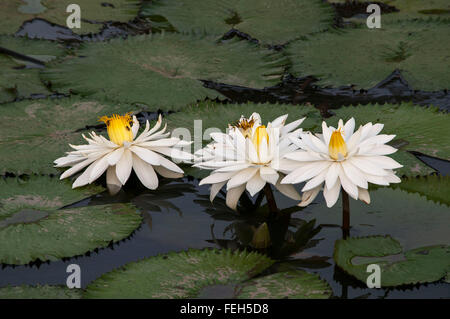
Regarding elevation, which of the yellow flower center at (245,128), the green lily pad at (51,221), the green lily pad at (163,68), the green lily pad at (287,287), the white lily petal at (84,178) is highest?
the green lily pad at (163,68)

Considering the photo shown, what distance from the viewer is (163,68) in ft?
12.3

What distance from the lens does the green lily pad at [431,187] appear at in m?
2.55

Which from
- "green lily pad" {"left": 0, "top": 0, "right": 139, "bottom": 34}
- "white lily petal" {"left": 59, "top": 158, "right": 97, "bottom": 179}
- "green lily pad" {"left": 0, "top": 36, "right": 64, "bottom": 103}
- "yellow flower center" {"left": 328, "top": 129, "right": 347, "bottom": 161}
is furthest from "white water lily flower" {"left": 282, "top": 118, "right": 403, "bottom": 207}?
"green lily pad" {"left": 0, "top": 0, "right": 139, "bottom": 34}

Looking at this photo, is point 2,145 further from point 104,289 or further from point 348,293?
point 348,293

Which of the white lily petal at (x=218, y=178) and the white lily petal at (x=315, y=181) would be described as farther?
the white lily petal at (x=218, y=178)

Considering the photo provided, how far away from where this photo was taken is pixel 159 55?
12.8 ft

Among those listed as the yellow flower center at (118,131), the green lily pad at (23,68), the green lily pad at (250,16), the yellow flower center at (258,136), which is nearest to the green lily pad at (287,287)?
the yellow flower center at (258,136)

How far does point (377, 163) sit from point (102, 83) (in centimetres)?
186

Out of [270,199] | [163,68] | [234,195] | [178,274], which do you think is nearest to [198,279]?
[178,274]

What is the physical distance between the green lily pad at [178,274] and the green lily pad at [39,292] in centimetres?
6

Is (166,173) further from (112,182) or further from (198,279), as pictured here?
(198,279)

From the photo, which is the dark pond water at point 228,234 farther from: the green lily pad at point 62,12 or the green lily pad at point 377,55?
the green lily pad at point 62,12

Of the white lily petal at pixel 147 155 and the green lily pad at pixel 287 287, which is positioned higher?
the white lily petal at pixel 147 155
